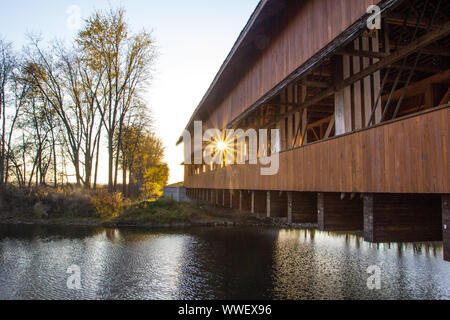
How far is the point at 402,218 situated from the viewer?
5.75 m

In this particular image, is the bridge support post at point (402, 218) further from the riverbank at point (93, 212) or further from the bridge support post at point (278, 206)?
the riverbank at point (93, 212)

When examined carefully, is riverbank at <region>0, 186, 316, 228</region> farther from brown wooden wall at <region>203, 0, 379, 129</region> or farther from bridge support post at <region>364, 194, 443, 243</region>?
bridge support post at <region>364, 194, 443, 243</region>

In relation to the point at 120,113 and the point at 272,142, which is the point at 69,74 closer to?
the point at 120,113

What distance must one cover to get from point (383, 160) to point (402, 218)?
1.26m

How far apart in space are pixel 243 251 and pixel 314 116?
651 centimetres

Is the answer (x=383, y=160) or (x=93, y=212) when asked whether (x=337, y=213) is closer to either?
(x=383, y=160)

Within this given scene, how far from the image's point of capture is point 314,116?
14.4 m

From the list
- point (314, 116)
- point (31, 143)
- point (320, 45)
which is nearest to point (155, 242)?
point (314, 116)

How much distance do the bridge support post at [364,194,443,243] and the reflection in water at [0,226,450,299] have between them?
3779mm

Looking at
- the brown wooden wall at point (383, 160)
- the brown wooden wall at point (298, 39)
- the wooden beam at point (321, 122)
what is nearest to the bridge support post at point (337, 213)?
the brown wooden wall at point (383, 160)

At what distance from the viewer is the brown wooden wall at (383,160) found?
426 centimetres

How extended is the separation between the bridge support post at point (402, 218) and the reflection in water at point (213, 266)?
3.78m

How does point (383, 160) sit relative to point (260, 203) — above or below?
above

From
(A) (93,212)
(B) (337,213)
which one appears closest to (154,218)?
(A) (93,212)
